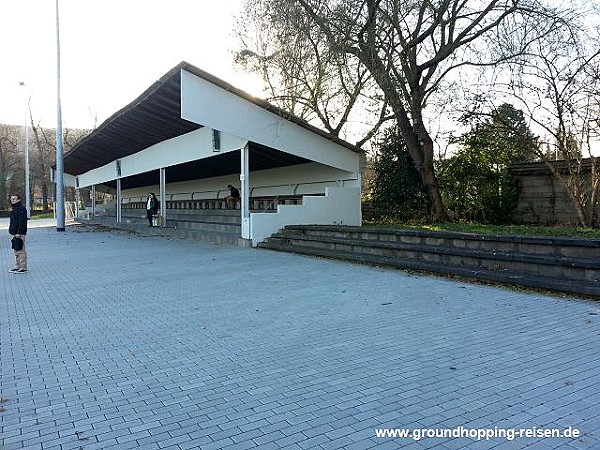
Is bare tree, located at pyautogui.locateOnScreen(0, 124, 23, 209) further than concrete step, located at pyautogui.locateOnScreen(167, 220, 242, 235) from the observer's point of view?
Yes

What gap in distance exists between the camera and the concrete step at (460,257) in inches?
285

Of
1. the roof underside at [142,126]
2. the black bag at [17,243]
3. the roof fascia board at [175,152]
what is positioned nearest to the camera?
the black bag at [17,243]

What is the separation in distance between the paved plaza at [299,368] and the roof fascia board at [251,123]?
7.13m

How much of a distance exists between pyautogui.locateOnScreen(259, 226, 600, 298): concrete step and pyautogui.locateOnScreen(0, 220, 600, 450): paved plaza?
0.40 m

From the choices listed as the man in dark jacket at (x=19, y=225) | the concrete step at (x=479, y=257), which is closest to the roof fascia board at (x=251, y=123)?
the concrete step at (x=479, y=257)

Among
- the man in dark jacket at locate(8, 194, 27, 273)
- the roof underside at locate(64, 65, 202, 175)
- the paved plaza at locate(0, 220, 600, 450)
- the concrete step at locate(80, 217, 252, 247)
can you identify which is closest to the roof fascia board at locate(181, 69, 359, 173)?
the roof underside at locate(64, 65, 202, 175)

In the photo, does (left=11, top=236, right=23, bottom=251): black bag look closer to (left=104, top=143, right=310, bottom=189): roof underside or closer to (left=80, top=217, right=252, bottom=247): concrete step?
(left=80, top=217, right=252, bottom=247): concrete step

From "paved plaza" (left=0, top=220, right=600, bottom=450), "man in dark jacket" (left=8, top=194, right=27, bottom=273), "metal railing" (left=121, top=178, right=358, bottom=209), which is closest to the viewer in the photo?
"paved plaza" (left=0, top=220, right=600, bottom=450)

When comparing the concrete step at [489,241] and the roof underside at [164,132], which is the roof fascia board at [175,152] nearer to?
the roof underside at [164,132]

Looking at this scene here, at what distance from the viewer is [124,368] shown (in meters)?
4.35

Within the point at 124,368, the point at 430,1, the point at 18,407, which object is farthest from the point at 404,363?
the point at 430,1

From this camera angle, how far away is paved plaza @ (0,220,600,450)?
309 centimetres

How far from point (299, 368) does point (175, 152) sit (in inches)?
704

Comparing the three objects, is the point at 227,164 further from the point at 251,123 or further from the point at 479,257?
the point at 479,257
